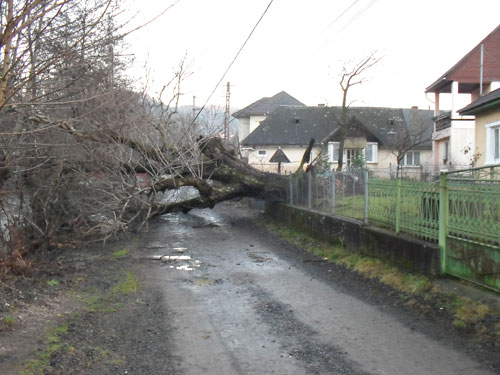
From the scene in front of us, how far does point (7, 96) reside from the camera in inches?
216

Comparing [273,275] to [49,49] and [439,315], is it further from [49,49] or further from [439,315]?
[49,49]

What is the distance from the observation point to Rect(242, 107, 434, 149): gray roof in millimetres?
43312

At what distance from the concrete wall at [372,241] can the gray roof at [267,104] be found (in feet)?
130

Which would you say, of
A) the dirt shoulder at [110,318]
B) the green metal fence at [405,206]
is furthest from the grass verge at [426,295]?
the green metal fence at [405,206]

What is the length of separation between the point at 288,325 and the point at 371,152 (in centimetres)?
3589

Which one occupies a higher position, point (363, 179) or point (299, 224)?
point (363, 179)

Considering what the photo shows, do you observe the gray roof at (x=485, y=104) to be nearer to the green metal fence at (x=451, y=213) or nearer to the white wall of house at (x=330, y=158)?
the green metal fence at (x=451, y=213)

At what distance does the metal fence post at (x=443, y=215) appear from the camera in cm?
820

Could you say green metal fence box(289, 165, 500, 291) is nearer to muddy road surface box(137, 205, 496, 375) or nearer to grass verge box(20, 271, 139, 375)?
muddy road surface box(137, 205, 496, 375)

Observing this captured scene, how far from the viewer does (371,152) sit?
41.5 metres

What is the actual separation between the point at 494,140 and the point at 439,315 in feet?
42.4

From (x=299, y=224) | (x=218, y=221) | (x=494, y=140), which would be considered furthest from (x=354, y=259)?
(x=218, y=221)

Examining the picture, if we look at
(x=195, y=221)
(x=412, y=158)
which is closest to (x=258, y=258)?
(x=195, y=221)

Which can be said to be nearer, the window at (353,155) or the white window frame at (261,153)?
the window at (353,155)
